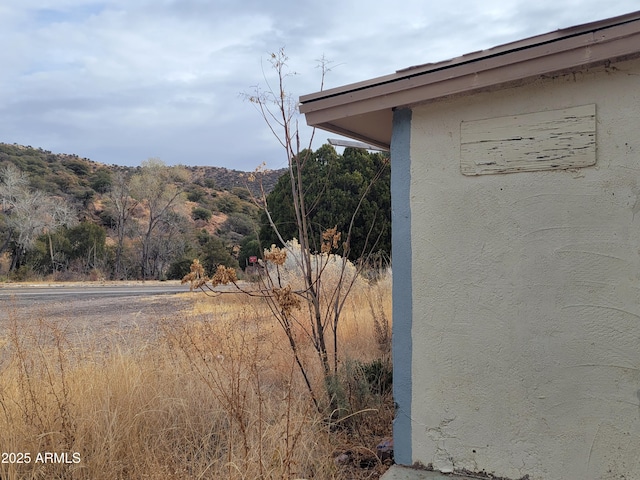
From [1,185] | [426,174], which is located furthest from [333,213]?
[1,185]

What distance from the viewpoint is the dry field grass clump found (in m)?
3.28

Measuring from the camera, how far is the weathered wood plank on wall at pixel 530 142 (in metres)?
2.91

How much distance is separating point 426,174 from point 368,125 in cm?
81

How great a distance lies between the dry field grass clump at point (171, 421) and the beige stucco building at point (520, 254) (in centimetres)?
79

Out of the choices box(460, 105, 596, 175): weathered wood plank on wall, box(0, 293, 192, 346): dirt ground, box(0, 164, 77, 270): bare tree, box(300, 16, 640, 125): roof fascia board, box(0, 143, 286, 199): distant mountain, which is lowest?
box(0, 293, 192, 346): dirt ground

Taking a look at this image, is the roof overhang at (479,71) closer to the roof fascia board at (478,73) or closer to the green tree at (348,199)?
the roof fascia board at (478,73)

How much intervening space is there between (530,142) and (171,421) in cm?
328

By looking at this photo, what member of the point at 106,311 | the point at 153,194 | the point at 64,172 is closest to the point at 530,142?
the point at 106,311

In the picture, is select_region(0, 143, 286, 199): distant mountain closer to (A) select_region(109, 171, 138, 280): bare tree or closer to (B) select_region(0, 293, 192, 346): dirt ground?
(A) select_region(109, 171, 138, 280): bare tree

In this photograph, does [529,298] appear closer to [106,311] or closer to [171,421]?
[171,421]

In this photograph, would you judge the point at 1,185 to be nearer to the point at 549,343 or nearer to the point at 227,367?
the point at 227,367

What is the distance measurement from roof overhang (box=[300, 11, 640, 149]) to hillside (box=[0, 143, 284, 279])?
436 inches

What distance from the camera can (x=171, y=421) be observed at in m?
4.13

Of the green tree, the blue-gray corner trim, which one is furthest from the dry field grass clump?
the green tree
